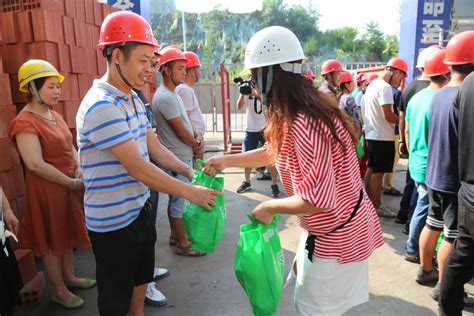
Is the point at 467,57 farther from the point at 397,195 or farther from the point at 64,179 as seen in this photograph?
the point at 397,195

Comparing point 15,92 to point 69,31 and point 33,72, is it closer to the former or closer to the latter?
point 69,31

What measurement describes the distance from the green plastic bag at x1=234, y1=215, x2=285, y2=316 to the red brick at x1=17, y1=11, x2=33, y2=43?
294 cm

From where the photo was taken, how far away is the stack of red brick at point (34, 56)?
10.0 feet

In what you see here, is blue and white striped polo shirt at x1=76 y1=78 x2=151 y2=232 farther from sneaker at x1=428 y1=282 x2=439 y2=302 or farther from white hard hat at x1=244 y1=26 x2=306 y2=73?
sneaker at x1=428 y1=282 x2=439 y2=302

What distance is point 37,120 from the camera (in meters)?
2.70

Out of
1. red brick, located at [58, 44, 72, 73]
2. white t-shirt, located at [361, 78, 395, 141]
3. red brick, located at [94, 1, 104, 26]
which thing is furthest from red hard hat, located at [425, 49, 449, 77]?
red brick, located at [94, 1, 104, 26]

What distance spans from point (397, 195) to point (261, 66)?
4.84 meters

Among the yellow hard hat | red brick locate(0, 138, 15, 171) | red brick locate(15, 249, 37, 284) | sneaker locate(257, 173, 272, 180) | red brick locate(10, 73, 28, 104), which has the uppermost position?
the yellow hard hat

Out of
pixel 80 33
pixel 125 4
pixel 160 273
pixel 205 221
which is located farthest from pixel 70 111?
pixel 125 4

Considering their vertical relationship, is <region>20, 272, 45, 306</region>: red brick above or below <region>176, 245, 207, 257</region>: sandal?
above

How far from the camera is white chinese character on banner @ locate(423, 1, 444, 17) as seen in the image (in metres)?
8.42

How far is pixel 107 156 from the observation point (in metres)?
1.85

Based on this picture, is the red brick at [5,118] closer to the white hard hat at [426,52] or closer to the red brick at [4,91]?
the red brick at [4,91]

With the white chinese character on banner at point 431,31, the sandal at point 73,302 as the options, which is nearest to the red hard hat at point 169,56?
the sandal at point 73,302
